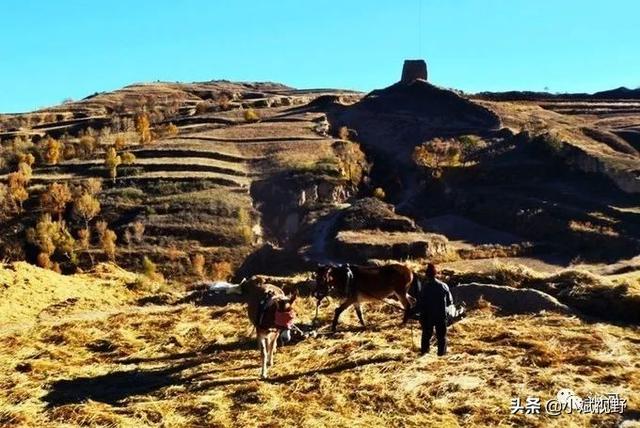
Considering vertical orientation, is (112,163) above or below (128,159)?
below

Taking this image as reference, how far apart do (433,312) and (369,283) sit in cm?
243

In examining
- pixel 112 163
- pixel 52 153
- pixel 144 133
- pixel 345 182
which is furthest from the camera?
pixel 144 133

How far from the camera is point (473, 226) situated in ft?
163

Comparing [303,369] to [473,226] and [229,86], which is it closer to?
[473,226]

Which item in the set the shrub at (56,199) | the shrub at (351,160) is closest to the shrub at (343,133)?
the shrub at (351,160)

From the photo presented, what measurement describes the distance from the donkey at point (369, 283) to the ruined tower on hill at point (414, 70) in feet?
300

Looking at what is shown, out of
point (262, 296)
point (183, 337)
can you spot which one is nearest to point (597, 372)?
point (262, 296)

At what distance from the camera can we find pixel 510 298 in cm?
1515

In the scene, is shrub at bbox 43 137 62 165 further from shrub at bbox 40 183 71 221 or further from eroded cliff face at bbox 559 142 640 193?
eroded cliff face at bbox 559 142 640 193

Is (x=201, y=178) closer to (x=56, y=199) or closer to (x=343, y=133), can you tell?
(x=56, y=199)

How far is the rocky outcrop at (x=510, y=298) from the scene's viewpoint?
14.6 m

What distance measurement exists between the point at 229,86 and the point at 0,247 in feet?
397

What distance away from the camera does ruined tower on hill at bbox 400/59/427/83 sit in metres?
102

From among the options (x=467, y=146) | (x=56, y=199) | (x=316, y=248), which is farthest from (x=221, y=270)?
(x=467, y=146)
